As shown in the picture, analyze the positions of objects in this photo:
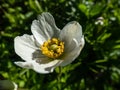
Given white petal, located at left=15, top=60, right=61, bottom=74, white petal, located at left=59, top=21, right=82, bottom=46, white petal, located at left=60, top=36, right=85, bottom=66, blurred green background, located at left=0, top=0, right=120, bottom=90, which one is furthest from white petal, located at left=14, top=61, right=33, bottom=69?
blurred green background, located at left=0, top=0, right=120, bottom=90

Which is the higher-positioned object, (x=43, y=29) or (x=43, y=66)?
(x=43, y=29)

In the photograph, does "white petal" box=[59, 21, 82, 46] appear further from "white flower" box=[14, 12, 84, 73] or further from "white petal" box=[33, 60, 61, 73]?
"white petal" box=[33, 60, 61, 73]

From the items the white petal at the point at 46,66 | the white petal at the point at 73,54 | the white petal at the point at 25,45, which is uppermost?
the white petal at the point at 25,45

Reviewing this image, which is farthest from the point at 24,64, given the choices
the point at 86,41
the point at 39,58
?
the point at 86,41

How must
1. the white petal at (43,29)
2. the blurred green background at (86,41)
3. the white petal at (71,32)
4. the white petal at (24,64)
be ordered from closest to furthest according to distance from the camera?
the white petal at (24,64) → the white petal at (71,32) → the white petal at (43,29) → the blurred green background at (86,41)

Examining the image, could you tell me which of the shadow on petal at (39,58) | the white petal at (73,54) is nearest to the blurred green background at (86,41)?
the shadow on petal at (39,58)

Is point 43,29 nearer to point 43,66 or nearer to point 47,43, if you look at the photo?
point 47,43

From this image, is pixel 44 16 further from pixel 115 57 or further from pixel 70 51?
pixel 115 57

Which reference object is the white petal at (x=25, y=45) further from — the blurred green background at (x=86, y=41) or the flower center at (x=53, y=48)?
the blurred green background at (x=86, y=41)
